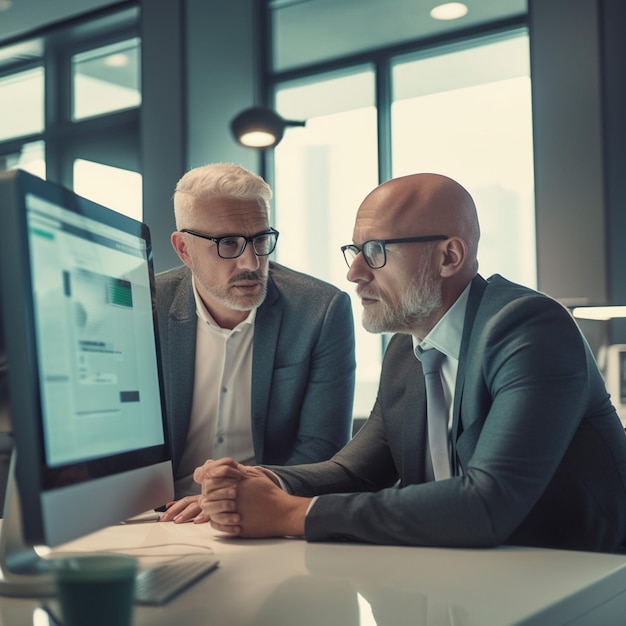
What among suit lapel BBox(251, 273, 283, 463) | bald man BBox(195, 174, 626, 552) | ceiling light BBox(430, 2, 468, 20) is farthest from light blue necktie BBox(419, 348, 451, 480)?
ceiling light BBox(430, 2, 468, 20)

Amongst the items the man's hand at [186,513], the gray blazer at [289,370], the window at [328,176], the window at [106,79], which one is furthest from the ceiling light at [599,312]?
the window at [106,79]

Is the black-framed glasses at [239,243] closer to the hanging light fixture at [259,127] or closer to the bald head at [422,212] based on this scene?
the bald head at [422,212]

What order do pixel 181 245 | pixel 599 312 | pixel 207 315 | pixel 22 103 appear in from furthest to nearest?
pixel 22 103, pixel 599 312, pixel 181 245, pixel 207 315

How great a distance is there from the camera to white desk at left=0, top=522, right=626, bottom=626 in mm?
955

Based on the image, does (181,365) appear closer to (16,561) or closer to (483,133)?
(16,561)

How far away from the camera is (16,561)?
1.12 m

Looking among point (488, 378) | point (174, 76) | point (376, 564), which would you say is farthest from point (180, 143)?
point (376, 564)

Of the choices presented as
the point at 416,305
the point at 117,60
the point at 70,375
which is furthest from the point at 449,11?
the point at 70,375

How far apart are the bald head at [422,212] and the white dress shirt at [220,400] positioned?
0.64 m

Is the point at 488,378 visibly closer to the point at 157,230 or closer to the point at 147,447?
the point at 147,447

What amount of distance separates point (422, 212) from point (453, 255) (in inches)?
4.6

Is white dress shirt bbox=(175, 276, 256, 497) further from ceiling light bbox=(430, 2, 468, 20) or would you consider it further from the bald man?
ceiling light bbox=(430, 2, 468, 20)

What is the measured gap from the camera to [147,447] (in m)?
1.35

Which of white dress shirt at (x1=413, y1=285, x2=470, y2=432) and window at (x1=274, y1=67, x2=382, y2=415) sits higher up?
window at (x1=274, y1=67, x2=382, y2=415)
